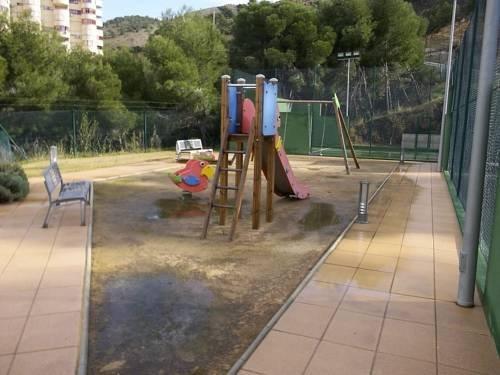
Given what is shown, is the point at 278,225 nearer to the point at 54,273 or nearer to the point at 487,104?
the point at 54,273

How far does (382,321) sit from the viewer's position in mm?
3520

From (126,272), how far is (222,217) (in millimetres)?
2199

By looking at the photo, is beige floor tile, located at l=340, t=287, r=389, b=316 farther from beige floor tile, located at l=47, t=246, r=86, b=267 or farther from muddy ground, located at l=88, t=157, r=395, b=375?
beige floor tile, located at l=47, t=246, r=86, b=267

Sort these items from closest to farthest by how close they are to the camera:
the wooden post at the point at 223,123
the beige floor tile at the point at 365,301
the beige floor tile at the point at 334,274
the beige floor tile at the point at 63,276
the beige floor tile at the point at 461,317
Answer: the beige floor tile at the point at 461,317, the beige floor tile at the point at 365,301, the beige floor tile at the point at 63,276, the beige floor tile at the point at 334,274, the wooden post at the point at 223,123

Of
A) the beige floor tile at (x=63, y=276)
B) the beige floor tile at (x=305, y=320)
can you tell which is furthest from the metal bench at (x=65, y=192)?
the beige floor tile at (x=305, y=320)

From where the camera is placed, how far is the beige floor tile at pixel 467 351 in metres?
2.92

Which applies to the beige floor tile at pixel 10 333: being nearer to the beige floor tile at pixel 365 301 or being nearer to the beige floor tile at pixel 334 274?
the beige floor tile at pixel 365 301

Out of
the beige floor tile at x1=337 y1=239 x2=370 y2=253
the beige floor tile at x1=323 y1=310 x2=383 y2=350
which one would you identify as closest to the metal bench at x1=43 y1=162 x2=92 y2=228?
the beige floor tile at x1=337 y1=239 x2=370 y2=253

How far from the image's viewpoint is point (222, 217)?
21.7ft

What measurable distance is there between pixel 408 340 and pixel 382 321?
31 cm

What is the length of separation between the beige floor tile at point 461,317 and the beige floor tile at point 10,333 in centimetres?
305

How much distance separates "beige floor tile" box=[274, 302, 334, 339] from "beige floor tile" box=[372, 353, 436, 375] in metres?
0.48

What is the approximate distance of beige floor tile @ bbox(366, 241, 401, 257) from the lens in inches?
208

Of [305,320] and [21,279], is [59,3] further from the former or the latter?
[305,320]
